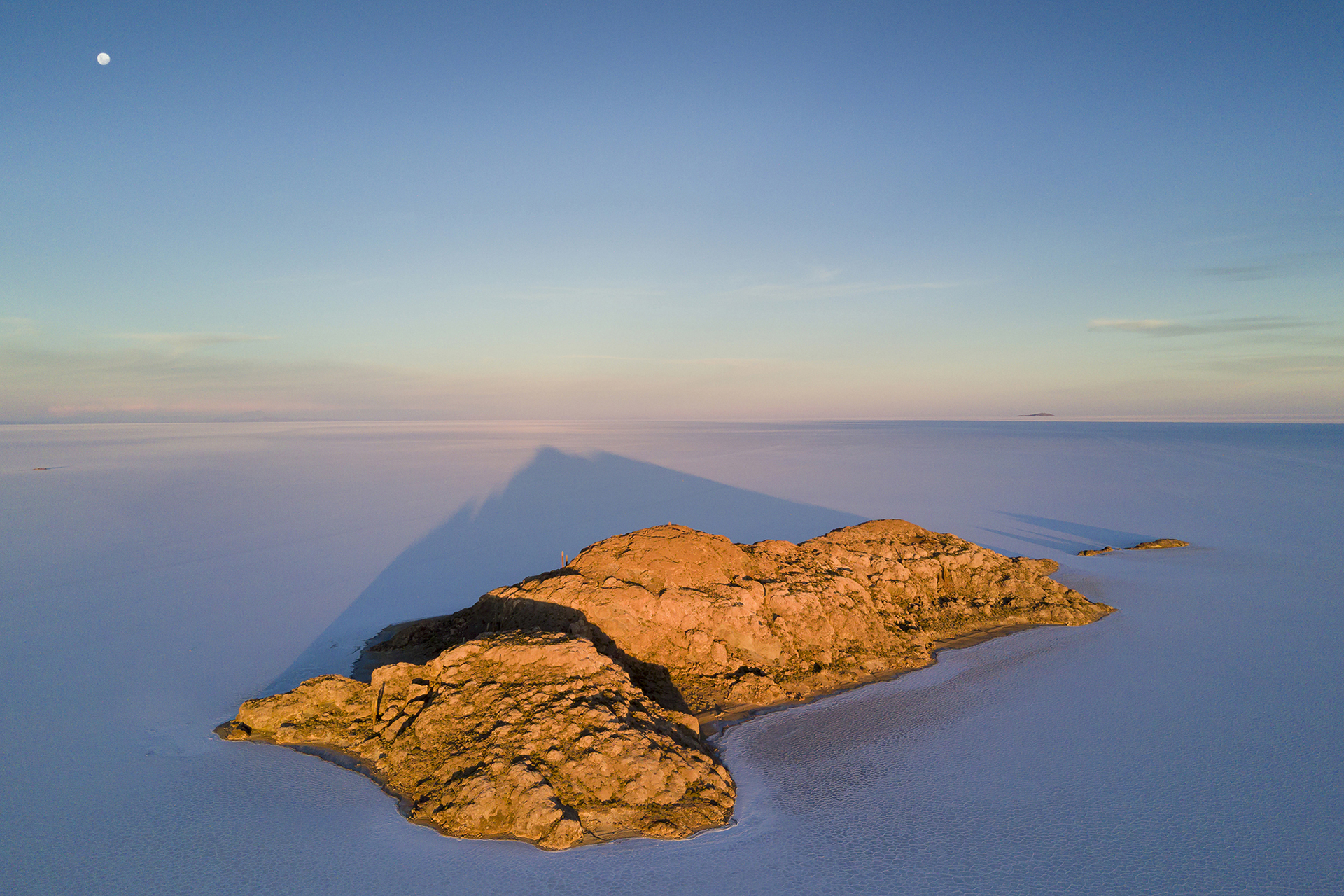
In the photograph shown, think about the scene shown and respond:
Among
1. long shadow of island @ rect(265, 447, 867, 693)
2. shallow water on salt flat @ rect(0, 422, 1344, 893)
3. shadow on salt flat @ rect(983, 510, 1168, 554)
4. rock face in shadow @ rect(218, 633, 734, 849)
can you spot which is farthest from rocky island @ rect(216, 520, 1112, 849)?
shadow on salt flat @ rect(983, 510, 1168, 554)

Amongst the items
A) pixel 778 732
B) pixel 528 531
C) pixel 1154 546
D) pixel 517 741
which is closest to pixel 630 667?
pixel 778 732

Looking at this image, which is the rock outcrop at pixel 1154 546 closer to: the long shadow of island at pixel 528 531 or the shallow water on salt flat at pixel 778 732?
the shallow water on salt flat at pixel 778 732

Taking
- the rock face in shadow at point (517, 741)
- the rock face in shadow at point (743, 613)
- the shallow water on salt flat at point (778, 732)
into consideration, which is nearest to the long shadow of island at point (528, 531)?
the shallow water on salt flat at point (778, 732)

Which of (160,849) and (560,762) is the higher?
(560,762)

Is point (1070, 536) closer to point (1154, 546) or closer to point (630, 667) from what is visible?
point (1154, 546)

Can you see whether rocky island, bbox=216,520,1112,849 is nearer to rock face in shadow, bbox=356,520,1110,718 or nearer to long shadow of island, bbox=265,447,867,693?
rock face in shadow, bbox=356,520,1110,718

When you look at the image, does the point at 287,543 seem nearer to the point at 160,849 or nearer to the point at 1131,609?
the point at 160,849

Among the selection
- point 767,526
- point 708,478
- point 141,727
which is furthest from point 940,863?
point 708,478

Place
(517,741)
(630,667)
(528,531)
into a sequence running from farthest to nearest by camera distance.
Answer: (528,531), (630,667), (517,741)
